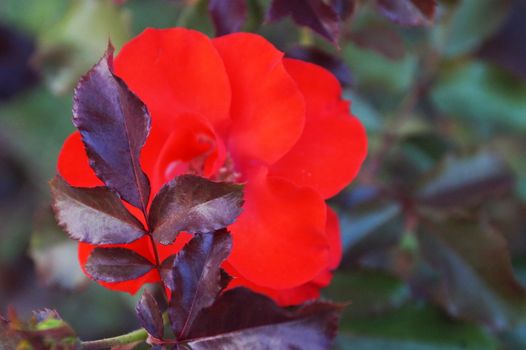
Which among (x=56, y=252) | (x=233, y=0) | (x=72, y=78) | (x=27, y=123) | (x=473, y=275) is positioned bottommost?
(x=27, y=123)

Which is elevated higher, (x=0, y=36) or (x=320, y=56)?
(x=320, y=56)

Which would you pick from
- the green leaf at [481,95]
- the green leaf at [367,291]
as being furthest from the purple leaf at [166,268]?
the green leaf at [481,95]

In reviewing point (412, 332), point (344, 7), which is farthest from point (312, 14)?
point (412, 332)

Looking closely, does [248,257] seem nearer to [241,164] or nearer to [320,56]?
[241,164]

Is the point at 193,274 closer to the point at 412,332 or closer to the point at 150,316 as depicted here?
the point at 150,316

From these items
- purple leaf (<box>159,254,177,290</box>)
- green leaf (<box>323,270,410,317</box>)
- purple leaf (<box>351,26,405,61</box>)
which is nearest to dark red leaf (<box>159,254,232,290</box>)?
purple leaf (<box>159,254,177,290</box>)

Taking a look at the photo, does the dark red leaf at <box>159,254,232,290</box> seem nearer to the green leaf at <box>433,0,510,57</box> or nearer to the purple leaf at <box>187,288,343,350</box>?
the purple leaf at <box>187,288,343,350</box>

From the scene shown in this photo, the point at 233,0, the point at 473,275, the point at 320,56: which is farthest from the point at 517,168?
the point at 233,0
